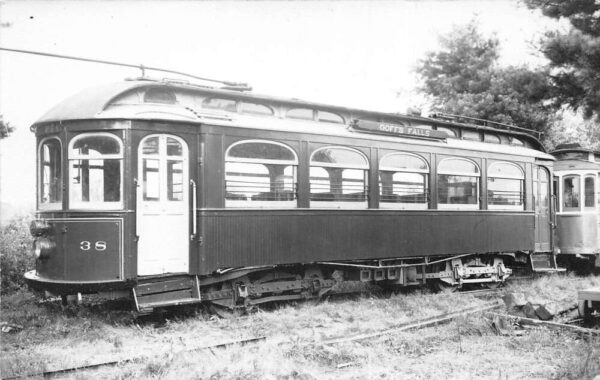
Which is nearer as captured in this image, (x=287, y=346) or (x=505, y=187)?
(x=287, y=346)

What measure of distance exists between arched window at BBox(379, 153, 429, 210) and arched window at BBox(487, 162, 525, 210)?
1.98m

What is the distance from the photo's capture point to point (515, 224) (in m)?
12.0

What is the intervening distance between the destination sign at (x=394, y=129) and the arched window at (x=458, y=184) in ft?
1.86

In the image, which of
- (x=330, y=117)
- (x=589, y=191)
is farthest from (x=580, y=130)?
(x=330, y=117)

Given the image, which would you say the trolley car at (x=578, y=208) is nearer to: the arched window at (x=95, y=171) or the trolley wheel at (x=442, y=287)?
the trolley wheel at (x=442, y=287)

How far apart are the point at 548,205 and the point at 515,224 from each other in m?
1.71

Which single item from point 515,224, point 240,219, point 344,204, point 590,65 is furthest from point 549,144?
point 240,219

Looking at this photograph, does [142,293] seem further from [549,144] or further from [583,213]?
[549,144]

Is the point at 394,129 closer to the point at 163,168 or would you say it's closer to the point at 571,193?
the point at 163,168

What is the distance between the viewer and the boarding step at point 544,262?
1258cm

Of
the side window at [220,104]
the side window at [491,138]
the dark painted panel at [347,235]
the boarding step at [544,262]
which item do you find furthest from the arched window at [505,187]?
the side window at [220,104]

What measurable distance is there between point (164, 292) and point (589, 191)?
10.9m

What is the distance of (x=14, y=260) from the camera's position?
33.8 feet

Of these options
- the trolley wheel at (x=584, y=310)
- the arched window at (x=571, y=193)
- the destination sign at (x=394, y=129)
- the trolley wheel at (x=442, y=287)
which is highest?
the destination sign at (x=394, y=129)
